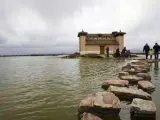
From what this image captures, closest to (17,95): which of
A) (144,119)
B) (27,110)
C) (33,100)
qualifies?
(33,100)

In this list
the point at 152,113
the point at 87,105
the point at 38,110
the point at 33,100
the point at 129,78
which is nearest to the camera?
the point at 152,113

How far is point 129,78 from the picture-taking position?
28.9 ft

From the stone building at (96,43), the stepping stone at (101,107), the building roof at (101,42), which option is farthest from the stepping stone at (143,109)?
the building roof at (101,42)

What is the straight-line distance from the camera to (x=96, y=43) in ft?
151

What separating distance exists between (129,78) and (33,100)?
4506 mm

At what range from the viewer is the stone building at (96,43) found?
4519 centimetres

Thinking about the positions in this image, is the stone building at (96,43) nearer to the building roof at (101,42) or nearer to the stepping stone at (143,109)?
the building roof at (101,42)

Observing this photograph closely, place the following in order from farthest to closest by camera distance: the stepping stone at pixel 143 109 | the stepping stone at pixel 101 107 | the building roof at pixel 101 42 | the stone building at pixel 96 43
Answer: the building roof at pixel 101 42 → the stone building at pixel 96 43 → the stepping stone at pixel 101 107 → the stepping stone at pixel 143 109

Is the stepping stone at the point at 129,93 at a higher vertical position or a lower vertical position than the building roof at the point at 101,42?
lower

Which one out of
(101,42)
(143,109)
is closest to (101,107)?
(143,109)

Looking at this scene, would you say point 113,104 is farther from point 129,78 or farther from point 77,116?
point 129,78

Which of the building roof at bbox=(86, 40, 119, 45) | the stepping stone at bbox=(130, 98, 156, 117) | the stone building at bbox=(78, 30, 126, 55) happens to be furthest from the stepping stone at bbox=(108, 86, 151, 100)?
the building roof at bbox=(86, 40, 119, 45)

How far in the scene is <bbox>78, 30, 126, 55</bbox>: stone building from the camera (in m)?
45.2

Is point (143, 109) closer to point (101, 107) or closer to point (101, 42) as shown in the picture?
point (101, 107)
